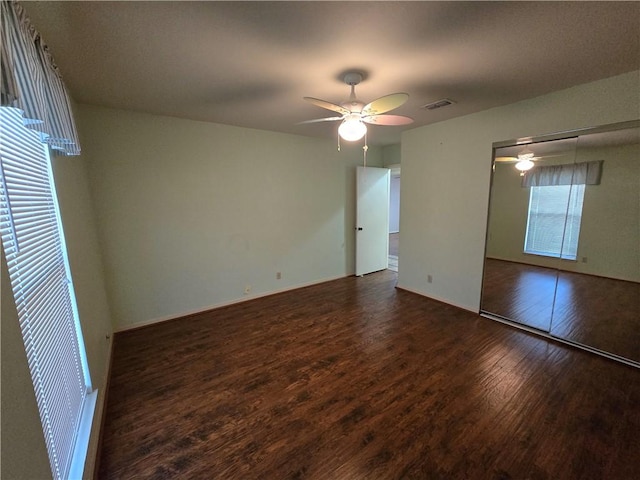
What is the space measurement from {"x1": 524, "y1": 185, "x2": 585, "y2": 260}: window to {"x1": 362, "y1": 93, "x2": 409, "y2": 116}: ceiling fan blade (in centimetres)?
215

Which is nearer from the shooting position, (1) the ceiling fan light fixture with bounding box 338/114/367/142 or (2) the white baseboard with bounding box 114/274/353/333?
(1) the ceiling fan light fixture with bounding box 338/114/367/142

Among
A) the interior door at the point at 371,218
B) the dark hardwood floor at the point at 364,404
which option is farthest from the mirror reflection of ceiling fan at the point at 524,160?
the interior door at the point at 371,218

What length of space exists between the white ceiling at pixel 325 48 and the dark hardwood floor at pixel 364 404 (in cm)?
244

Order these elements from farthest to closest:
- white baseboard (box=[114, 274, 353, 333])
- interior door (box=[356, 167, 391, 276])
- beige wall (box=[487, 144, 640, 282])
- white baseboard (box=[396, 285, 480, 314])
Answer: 1. interior door (box=[356, 167, 391, 276])
2. white baseboard (box=[396, 285, 480, 314])
3. white baseboard (box=[114, 274, 353, 333])
4. beige wall (box=[487, 144, 640, 282])

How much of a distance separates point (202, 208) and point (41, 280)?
226 cm

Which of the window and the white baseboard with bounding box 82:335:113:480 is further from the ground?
the window

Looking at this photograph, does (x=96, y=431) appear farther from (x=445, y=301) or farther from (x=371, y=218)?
(x=371, y=218)

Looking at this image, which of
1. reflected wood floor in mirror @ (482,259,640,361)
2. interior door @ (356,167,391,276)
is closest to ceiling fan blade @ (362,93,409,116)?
reflected wood floor in mirror @ (482,259,640,361)

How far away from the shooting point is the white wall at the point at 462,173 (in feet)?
7.81

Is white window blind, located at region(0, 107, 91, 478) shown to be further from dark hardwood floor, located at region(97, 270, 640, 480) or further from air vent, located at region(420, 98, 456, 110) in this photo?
air vent, located at region(420, 98, 456, 110)

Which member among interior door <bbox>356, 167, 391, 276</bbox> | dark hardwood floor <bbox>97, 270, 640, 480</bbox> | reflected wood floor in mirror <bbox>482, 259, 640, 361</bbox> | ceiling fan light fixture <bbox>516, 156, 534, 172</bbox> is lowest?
dark hardwood floor <bbox>97, 270, 640, 480</bbox>

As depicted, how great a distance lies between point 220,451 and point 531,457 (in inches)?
71.9

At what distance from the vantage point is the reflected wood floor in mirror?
2514 mm

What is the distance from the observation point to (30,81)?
1.12m
